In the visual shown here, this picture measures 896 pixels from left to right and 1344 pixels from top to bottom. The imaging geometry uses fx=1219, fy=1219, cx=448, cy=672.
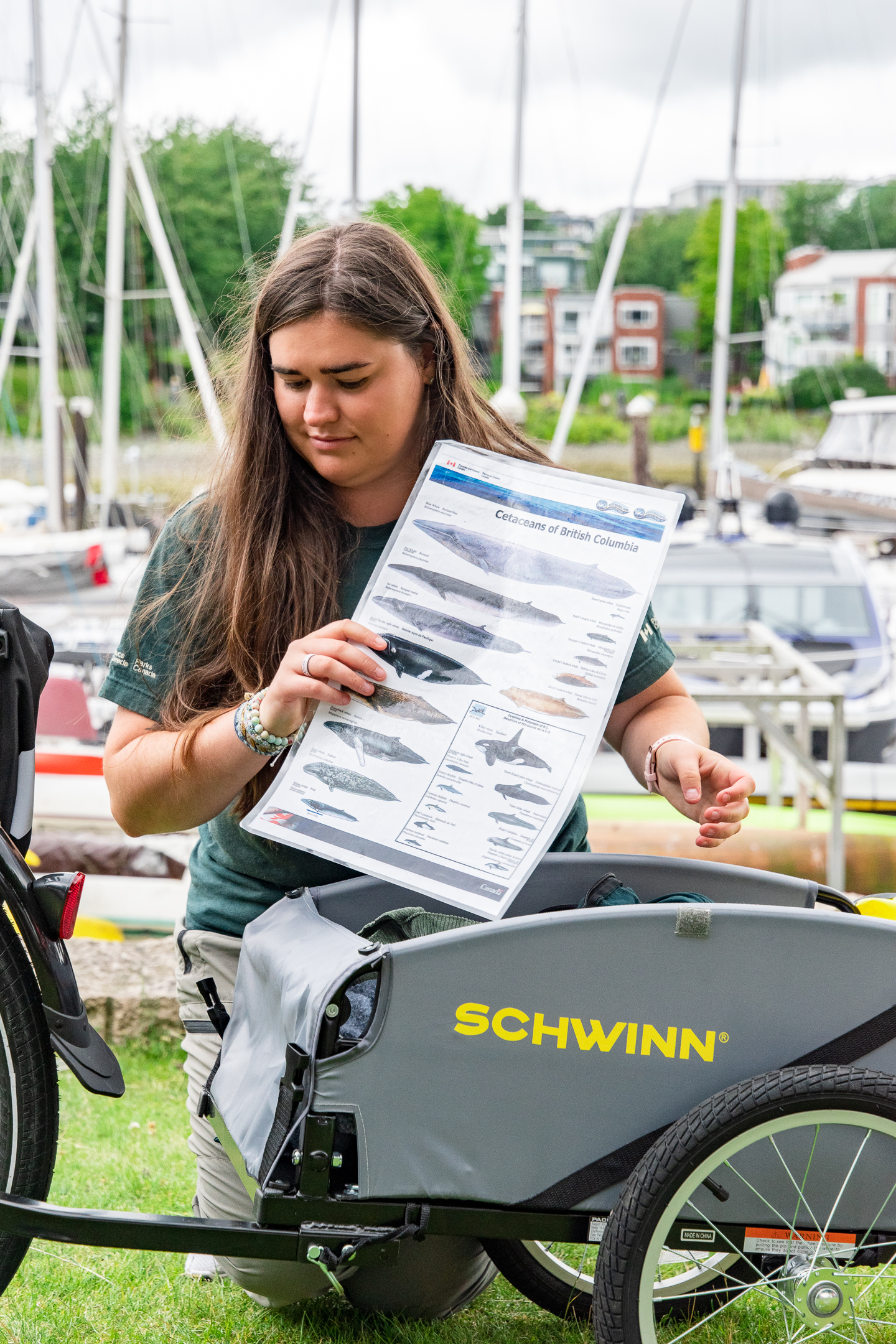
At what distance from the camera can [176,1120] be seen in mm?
2787

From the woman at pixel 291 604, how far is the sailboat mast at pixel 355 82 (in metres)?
11.4

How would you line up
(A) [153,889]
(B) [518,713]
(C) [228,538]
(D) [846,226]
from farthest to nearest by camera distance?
1. (D) [846,226]
2. (A) [153,889]
3. (C) [228,538]
4. (B) [518,713]

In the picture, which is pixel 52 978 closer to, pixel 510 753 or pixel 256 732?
pixel 256 732

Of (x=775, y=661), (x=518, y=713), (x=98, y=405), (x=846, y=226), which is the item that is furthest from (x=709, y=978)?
(x=846, y=226)

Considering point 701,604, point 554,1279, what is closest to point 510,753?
point 554,1279

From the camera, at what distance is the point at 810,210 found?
1753 centimetres

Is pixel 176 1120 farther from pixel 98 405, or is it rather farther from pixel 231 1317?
pixel 98 405

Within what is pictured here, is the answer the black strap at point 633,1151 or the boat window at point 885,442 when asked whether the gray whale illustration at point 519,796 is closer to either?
the black strap at point 633,1151

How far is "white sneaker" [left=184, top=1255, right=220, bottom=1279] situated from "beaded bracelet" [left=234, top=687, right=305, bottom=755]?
3.08 feet

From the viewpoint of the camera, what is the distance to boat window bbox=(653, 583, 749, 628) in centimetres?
884

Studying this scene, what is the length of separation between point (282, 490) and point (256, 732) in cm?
41

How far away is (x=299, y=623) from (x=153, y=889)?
13.6ft

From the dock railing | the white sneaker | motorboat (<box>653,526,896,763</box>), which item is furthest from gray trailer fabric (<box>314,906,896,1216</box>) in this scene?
motorboat (<box>653,526,896,763</box>)

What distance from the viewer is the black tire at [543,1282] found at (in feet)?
6.05
